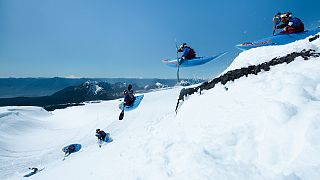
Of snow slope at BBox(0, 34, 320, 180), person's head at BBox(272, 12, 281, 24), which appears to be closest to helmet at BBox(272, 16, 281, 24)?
person's head at BBox(272, 12, 281, 24)

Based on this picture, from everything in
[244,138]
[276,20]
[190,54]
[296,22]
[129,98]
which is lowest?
[129,98]

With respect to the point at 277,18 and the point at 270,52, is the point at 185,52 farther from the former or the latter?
the point at 270,52

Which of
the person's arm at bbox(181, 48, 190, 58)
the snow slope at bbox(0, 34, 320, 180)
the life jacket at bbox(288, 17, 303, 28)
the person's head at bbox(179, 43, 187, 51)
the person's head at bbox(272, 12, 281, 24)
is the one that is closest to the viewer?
the snow slope at bbox(0, 34, 320, 180)

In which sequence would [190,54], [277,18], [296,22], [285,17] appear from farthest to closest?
1. [190,54]
2. [277,18]
3. [285,17]
4. [296,22]

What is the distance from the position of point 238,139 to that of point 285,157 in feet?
4.33

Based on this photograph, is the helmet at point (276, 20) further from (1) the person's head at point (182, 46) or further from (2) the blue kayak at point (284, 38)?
(1) the person's head at point (182, 46)

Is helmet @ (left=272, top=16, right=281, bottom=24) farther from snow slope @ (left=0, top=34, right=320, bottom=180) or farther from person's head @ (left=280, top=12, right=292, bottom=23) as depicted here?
snow slope @ (left=0, top=34, right=320, bottom=180)

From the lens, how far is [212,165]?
5.29 m

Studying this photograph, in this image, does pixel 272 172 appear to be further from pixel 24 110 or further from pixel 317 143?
pixel 24 110

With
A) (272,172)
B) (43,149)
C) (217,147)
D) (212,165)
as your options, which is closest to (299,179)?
(272,172)

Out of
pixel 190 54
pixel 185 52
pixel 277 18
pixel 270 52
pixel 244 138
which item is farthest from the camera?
pixel 190 54

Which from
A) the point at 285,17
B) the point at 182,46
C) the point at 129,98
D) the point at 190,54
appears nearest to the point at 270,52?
the point at 285,17

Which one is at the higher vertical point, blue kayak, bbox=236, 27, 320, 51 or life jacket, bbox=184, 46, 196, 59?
blue kayak, bbox=236, 27, 320, 51

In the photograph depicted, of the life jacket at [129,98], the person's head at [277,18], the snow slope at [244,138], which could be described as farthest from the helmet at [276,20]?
the life jacket at [129,98]
